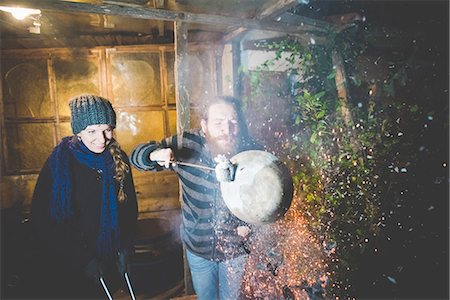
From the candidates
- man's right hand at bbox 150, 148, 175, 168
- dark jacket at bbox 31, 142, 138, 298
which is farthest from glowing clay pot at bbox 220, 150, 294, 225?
dark jacket at bbox 31, 142, 138, 298

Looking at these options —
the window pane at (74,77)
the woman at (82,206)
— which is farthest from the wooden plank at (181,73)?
the window pane at (74,77)

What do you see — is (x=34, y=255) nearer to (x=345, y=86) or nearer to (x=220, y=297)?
(x=220, y=297)

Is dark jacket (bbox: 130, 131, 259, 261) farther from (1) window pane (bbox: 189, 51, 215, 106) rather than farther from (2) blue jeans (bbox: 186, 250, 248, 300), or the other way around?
(1) window pane (bbox: 189, 51, 215, 106)

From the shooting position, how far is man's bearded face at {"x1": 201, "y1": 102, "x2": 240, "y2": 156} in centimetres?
331

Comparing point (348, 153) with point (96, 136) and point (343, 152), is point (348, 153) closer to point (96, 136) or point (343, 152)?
point (343, 152)

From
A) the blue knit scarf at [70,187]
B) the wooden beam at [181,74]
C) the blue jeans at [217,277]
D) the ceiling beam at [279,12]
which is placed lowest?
the blue jeans at [217,277]

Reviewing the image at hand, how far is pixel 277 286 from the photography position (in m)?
5.13

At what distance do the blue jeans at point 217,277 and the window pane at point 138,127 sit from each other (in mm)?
4774

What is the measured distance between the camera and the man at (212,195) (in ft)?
11.1

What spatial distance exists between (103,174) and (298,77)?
4.93 metres

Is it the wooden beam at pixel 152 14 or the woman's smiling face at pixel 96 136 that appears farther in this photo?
the wooden beam at pixel 152 14

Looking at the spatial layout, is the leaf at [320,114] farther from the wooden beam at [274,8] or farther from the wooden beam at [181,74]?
the wooden beam at [181,74]

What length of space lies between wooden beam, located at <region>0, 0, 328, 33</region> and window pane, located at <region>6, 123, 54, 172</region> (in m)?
4.48

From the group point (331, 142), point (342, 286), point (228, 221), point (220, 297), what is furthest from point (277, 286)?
point (331, 142)
